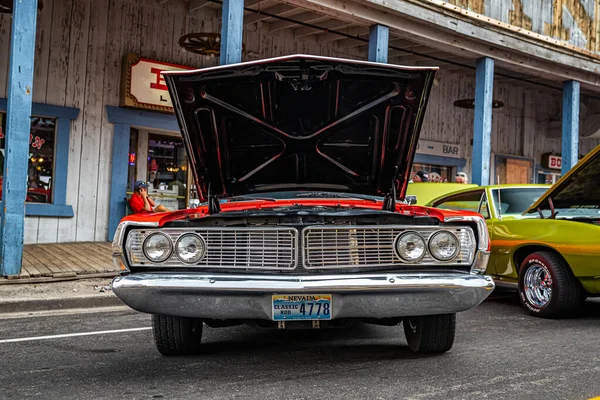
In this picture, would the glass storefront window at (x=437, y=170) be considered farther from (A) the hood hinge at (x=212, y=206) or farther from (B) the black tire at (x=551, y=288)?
(A) the hood hinge at (x=212, y=206)

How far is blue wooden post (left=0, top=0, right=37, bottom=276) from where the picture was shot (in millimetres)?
7227

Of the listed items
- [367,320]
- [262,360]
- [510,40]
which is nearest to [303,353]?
[262,360]

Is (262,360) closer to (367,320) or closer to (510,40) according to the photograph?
(367,320)

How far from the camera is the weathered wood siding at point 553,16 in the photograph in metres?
11.7

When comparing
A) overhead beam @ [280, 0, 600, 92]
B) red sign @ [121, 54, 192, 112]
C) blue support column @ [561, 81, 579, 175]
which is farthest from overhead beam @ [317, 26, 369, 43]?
blue support column @ [561, 81, 579, 175]

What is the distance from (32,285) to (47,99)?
443cm

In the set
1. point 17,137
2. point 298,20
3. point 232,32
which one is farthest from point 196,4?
point 17,137

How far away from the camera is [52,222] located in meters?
10.5

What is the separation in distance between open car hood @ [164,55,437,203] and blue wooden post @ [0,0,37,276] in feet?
11.4

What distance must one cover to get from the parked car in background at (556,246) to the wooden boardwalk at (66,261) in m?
4.90

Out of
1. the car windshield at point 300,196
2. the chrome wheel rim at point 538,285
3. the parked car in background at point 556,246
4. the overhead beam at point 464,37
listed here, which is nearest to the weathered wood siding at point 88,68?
the overhead beam at point 464,37

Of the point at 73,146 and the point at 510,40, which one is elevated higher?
the point at 510,40

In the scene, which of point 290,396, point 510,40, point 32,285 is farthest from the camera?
point 510,40

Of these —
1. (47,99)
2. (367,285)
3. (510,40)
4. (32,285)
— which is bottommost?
(32,285)
